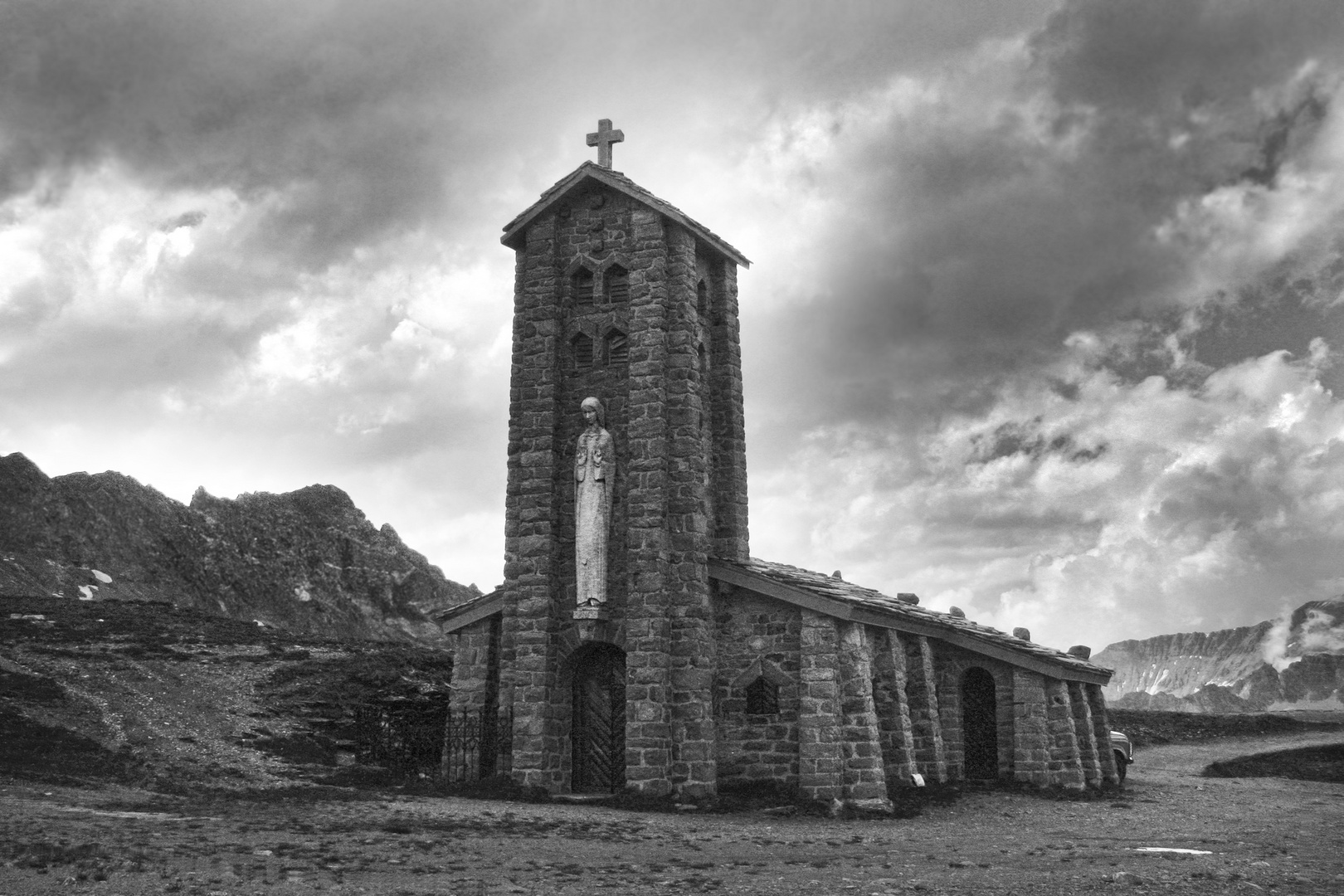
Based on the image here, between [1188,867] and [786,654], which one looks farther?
[786,654]

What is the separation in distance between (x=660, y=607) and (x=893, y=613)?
4793 mm

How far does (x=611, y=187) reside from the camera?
22.9 m

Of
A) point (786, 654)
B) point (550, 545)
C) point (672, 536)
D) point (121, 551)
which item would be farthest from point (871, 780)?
point (121, 551)

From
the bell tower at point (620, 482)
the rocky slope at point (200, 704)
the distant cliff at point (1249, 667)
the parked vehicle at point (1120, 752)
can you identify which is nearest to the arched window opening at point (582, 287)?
the bell tower at point (620, 482)

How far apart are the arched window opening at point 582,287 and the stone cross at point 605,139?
2.32m

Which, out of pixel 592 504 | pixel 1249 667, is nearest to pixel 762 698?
pixel 592 504

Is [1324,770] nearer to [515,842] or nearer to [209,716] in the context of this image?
[515,842]

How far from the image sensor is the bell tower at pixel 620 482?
20.1m

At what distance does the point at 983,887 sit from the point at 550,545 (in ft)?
38.6

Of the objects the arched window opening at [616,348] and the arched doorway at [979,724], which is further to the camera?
the arched doorway at [979,724]

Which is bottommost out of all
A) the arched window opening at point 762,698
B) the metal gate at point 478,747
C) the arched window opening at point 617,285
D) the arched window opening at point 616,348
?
the metal gate at point 478,747

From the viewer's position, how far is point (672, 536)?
20766 mm

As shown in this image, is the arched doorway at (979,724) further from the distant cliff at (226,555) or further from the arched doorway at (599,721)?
the distant cliff at (226,555)

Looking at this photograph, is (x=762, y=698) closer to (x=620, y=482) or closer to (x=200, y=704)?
(x=620, y=482)
